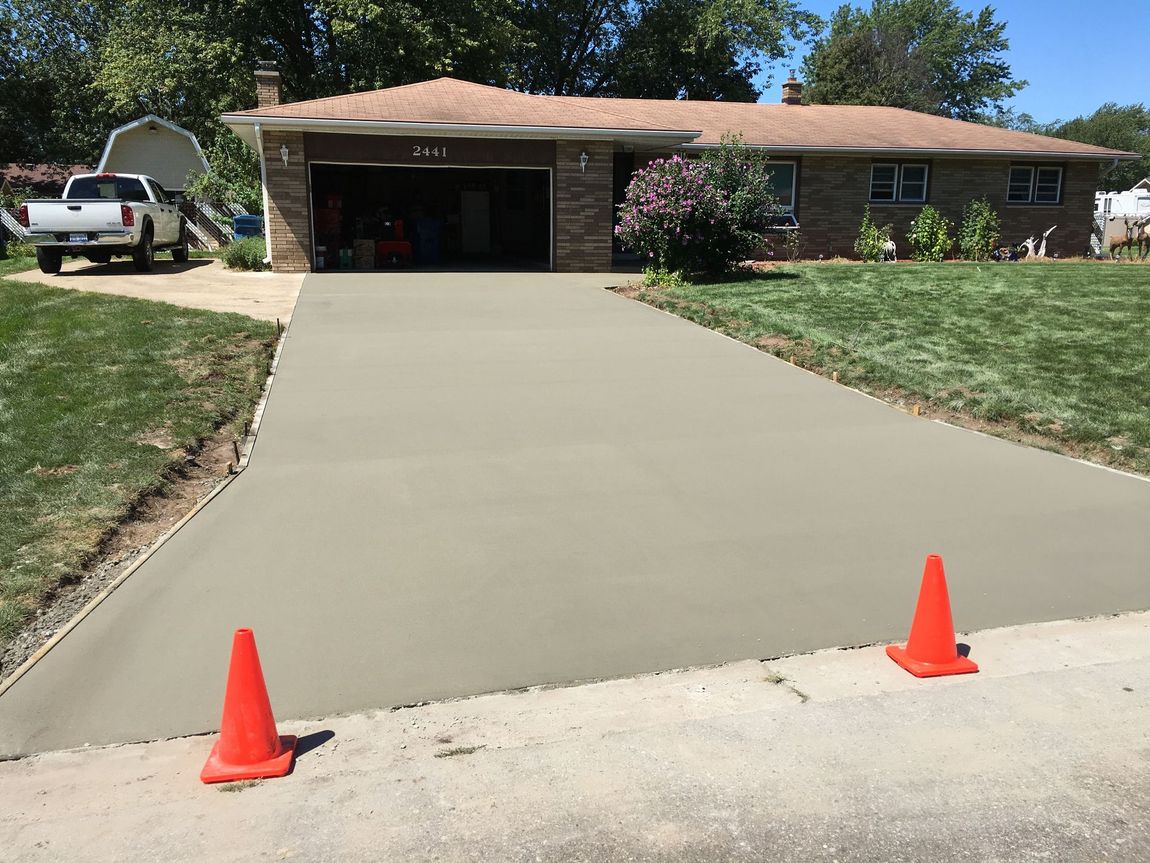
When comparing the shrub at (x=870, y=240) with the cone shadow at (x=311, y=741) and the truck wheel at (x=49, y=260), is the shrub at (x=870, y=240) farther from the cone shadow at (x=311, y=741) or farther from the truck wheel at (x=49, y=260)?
the cone shadow at (x=311, y=741)

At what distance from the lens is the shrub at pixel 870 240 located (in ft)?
76.5

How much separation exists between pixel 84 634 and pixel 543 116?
17.5 metres

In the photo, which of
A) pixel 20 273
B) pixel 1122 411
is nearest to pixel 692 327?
pixel 1122 411

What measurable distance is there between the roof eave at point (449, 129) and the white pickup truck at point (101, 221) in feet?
7.85

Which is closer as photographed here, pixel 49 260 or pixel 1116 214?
pixel 49 260

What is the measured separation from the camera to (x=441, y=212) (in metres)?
26.9

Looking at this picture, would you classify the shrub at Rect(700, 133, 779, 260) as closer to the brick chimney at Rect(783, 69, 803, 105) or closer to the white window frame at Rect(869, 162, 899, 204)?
the white window frame at Rect(869, 162, 899, 204)

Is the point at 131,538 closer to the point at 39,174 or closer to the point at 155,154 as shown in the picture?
the point at 155,154

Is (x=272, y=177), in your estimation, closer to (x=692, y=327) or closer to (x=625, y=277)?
(x=625, y=277)

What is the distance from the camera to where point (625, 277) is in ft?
63.6

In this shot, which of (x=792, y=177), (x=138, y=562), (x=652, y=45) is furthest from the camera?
(x=652, y=45)

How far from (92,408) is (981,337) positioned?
10.0m

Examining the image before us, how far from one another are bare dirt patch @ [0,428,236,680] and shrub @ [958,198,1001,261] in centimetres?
2103

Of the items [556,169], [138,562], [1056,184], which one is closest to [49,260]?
[556,169]
